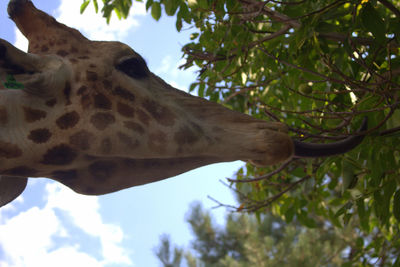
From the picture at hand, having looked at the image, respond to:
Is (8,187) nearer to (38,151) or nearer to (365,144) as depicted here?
(38,151)

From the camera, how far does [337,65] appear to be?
183 centimetres

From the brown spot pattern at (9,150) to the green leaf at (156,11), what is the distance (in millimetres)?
2115

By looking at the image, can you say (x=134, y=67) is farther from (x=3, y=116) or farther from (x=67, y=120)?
(x=3, y=116)

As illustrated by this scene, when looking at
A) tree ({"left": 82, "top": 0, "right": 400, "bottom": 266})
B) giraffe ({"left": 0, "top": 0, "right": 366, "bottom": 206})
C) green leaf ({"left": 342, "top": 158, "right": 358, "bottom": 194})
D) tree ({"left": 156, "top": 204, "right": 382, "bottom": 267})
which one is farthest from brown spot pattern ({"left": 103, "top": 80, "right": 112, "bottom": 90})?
tree ({"left": 156, "top": 204, "right": 382, "bottom": 267})

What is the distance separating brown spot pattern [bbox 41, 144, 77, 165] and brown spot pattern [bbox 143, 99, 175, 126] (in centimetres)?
24

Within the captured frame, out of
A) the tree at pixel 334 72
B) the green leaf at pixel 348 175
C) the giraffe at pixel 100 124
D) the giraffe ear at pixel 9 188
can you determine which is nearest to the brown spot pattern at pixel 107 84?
the giraffe at pixel 100 124

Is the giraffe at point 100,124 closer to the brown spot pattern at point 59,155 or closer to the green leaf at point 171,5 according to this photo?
the brown spot pattern at point 59,155

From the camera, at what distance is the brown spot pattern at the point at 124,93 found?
3.86 feet

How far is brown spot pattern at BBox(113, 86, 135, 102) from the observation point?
1177mm

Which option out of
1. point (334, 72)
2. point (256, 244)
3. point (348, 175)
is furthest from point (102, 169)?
point (256, 244)

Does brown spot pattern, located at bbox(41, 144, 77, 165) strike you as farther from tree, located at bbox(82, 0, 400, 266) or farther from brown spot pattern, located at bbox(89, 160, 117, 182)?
tree, located at bbox(82, 0, 400, 266)

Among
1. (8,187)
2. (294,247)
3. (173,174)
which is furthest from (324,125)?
(294,247)

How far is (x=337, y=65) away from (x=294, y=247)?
8.32m

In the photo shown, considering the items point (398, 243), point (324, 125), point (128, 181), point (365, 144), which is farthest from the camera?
point (398, 243)
